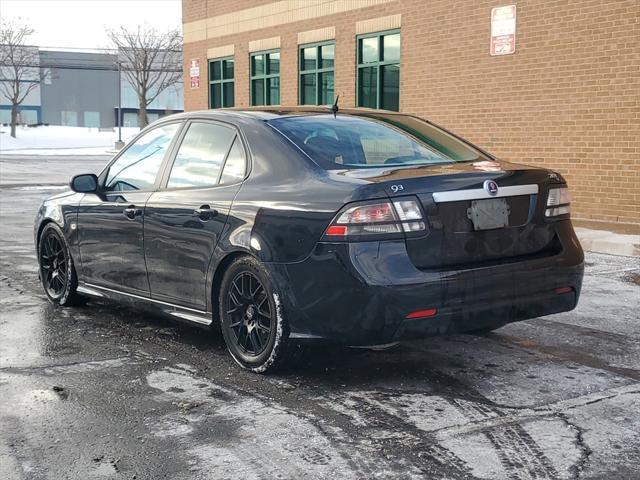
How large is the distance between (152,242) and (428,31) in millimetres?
10470

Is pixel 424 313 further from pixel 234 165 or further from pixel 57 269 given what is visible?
pixel 57 269

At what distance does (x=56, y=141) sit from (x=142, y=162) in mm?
56931

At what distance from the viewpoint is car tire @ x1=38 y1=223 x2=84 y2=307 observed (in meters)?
6.75

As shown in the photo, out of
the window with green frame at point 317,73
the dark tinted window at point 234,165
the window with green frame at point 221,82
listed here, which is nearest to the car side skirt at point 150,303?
the dark tinted window at point 234,165

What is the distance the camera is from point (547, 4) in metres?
12.7

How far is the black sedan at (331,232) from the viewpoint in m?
4.36

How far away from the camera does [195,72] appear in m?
22.8

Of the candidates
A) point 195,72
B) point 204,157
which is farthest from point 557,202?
point 195,72

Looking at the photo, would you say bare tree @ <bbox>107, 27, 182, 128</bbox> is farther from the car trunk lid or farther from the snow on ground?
the car trunk lid

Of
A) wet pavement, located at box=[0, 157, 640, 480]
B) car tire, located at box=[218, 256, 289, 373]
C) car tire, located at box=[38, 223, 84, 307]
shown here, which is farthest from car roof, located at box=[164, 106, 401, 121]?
car tire, located at box=[38, 223, 84, 307]

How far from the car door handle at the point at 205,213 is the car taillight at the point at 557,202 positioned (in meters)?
1.94

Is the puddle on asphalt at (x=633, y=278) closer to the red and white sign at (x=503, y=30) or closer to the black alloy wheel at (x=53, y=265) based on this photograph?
the black alloy wheel at (x=53, y=265)

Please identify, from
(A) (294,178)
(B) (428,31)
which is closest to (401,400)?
(A) (294,178)

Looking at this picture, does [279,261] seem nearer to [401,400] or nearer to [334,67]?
[401,400]
